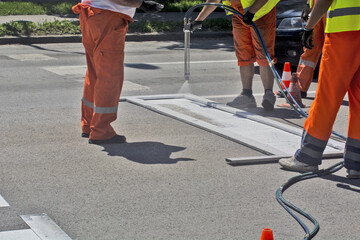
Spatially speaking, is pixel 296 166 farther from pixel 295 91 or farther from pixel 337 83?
pixel 295 91

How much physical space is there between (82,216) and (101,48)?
7.56 feet

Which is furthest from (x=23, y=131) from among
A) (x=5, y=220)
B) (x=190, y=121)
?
(x=5, y=220)

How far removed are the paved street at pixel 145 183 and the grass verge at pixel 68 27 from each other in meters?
6.87

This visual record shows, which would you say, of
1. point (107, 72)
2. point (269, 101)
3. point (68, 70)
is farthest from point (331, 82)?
point (68, 70)

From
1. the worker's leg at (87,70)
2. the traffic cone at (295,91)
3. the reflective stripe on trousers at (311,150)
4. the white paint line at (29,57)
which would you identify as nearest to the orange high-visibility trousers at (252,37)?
the traffic cone at (295,91)

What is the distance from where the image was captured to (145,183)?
5.46 meters

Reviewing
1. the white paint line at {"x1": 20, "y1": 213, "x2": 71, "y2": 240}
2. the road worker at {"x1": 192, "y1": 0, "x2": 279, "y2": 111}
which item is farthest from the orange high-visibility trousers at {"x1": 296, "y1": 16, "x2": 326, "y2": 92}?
the white paint line at {"x1": 20, "y1": 213, "x2": 71, "y2": 240}

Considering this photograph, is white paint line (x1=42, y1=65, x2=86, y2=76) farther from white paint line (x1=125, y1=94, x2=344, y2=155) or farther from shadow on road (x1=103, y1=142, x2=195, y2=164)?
shadow on road (x1=103, y1=142, x2=195, y2=164)

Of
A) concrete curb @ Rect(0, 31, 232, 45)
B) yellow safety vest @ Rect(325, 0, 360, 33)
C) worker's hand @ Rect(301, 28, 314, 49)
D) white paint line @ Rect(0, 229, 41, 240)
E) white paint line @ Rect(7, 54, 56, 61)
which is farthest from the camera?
concrete curb @ Rect(0, 31, 232, 45)

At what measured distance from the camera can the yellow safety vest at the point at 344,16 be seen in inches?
215

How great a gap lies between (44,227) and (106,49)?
8.22ft

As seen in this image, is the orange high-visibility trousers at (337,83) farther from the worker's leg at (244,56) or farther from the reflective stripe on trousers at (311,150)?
the worker's leg at (244,56)

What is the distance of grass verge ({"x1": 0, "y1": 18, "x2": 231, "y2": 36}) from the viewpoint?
1580 centimetres

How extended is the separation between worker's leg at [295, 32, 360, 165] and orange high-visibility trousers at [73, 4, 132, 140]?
190 centimetres
